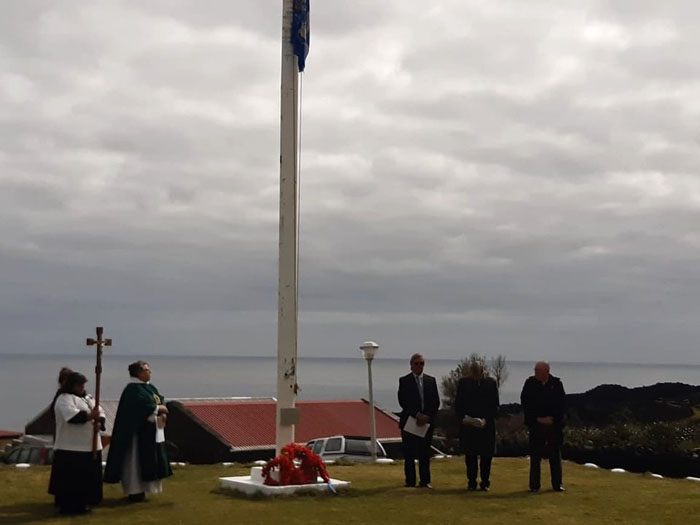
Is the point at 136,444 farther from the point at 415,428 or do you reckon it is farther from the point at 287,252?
the point at 415,428

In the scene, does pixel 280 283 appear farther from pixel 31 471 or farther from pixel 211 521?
pixel 31 471

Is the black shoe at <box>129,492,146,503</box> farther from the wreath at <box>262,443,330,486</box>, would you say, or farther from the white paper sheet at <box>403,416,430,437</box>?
the white paper sheet at <box>403,416,430,437</box>

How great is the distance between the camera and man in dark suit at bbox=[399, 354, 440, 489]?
15.2m

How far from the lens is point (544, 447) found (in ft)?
48.3

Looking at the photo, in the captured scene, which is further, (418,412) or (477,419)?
(418,412)

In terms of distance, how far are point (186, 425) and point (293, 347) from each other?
1985 cm

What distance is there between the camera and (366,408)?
3853cm

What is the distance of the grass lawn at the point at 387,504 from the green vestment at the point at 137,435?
1.50ft

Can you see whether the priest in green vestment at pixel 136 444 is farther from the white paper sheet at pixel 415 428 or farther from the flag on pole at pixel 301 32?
the flag on pole at pixel 301 32

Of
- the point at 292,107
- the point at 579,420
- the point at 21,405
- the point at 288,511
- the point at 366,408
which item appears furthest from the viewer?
the point at 21,405

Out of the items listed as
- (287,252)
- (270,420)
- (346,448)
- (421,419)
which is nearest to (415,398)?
(421,419)

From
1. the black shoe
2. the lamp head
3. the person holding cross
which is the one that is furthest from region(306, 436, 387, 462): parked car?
the person holding cross

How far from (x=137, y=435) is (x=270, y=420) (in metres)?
22.1

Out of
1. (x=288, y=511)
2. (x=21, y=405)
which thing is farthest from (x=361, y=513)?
(x=21, y=405)
